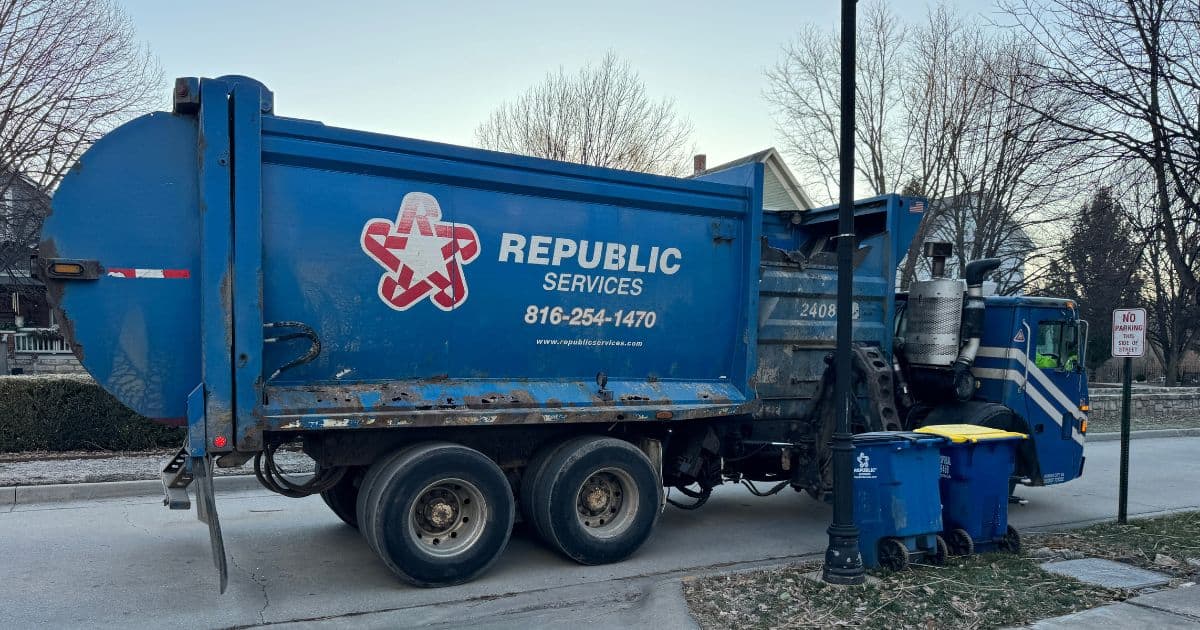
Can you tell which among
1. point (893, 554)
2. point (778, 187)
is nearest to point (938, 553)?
point (893, 554)

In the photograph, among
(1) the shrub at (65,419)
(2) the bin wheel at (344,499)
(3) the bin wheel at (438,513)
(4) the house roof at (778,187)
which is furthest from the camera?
(4) the house roof at (778,187)

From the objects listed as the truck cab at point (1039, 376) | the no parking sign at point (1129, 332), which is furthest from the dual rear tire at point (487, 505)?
the no parking sign at point (1129, 332)

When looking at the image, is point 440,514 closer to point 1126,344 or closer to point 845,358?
→ point 845,358

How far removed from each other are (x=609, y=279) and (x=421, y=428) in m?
1.87

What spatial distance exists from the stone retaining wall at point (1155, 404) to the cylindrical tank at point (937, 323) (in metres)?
14.1

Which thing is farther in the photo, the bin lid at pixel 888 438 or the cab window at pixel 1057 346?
the cab window at pixel 1057 346

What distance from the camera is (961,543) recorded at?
7.09m

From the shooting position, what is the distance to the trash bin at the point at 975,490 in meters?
7.12

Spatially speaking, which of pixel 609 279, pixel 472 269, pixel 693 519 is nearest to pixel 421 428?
pixel 472 269

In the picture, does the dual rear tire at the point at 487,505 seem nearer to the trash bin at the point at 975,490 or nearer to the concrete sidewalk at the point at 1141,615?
the trash bin at the point at 975,490

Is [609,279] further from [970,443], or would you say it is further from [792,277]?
[970,443]

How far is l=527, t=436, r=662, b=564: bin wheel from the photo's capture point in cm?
668

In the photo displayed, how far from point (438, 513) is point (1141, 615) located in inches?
183

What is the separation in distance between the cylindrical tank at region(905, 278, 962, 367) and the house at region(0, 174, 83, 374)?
8751 millimetres
